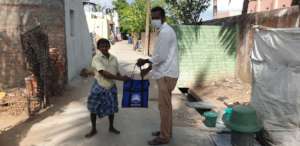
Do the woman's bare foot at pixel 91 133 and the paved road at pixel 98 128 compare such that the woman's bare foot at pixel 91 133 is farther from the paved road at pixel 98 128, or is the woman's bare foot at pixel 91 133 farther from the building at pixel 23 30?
the building at pixel 23 30

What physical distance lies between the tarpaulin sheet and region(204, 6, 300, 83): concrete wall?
2068 mm

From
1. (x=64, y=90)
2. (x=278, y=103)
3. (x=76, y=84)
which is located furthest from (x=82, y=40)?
(x=278, y=103)

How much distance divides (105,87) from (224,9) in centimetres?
4056

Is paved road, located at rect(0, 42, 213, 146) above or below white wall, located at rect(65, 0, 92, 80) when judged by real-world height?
below

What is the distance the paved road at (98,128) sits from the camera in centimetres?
584

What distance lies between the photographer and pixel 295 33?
5.48 meters

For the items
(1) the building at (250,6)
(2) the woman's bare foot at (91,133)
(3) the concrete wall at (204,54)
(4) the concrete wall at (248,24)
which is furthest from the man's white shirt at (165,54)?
(1) the building at (250,6)

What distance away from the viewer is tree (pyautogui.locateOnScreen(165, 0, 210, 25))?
21.6 meters

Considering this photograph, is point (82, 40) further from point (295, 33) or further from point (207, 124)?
point (295, 33)

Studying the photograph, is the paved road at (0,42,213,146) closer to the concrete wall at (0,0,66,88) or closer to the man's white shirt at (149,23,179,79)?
the man's white shirt at (149,23,179,79)

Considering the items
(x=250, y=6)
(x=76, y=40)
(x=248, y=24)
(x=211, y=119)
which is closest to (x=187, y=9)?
(x=76, y=40)

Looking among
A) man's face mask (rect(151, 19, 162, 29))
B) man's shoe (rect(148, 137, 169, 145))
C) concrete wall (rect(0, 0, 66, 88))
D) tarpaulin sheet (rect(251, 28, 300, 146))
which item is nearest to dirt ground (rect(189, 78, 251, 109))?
tarpaulin sheet (rect(251, 28, 300, 146))

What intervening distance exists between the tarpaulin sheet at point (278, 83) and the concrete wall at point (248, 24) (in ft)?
6.79

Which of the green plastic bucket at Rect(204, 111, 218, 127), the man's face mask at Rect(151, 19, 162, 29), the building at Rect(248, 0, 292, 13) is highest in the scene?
the building at Rect(248, 0, 292, 13)
